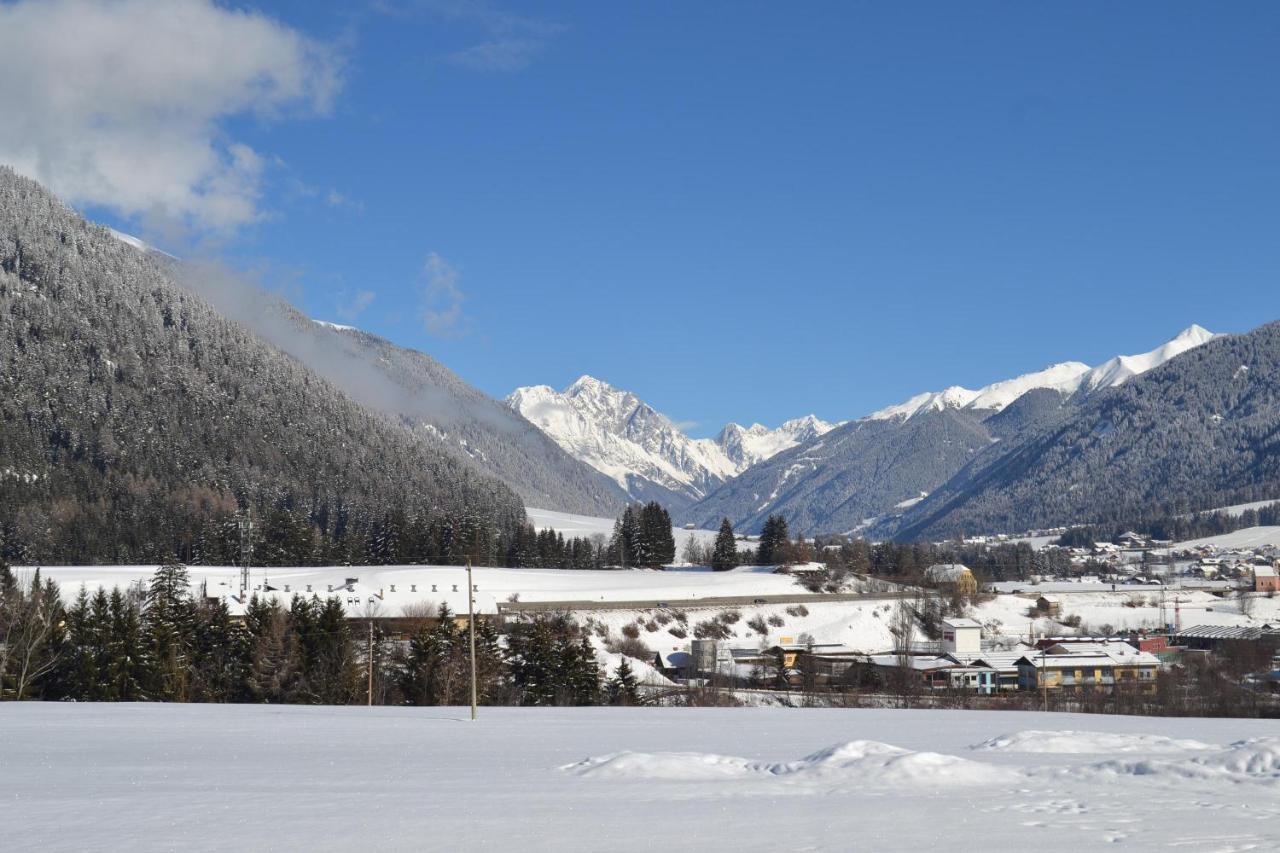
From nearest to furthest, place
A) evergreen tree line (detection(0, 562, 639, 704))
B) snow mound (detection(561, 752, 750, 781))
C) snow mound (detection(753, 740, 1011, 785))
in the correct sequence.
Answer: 1. snow mound (detection(753, 740, 1011, 785))
2. snow mound (detection(561, 752, 750, 781))
3. evergreen tree line (detection(0, 562, 639, 704))

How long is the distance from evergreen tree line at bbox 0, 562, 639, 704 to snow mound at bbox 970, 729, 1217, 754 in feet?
96.3

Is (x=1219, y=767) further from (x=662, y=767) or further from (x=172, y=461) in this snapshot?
(x=172, y=461)

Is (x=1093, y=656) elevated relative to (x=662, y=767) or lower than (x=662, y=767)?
lower

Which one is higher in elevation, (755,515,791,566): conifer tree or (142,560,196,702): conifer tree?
(755,515,791,566): conifer tree

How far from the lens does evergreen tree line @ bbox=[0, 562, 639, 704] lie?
47.1 m

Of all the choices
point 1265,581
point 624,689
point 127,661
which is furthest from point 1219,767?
point 1265,581

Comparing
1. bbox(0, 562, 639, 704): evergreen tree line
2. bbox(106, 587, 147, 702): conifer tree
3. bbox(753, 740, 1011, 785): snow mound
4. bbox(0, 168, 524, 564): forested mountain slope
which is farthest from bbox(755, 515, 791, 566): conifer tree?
bbox(753, 740, 1011, 785): snow mound

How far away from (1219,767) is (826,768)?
634 centimetres

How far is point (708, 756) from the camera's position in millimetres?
20781

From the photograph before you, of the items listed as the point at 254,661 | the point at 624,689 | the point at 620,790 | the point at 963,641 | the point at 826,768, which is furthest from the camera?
the point at 963,641

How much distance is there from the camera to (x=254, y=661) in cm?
4950

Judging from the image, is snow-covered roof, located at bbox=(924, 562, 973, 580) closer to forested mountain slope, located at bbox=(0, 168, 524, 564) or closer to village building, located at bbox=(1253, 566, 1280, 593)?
village building, located at bbox=(1253, 566, 1280, 593)

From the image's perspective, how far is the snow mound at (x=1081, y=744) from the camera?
22.8 m

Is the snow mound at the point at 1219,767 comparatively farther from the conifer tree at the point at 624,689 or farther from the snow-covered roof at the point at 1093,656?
the snow-covered roof at the point at 1093,656
